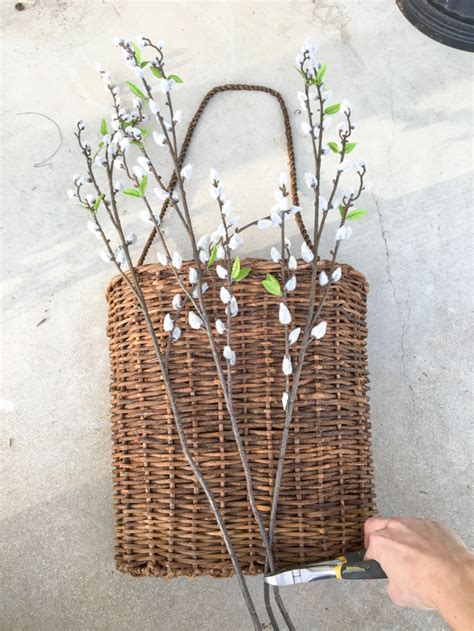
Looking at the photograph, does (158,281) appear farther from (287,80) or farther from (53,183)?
(287,80)

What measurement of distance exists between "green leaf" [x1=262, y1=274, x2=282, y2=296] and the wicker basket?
0.08 meters

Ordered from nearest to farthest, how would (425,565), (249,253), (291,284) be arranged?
(425,565), (291,284), (249,253)

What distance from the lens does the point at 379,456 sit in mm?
1575

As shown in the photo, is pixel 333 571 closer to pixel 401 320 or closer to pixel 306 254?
pixel 306 254

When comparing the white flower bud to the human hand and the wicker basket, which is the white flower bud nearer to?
the wicker basket

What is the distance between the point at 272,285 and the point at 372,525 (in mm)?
494

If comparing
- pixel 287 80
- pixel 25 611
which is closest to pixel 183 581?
pixel 25 611

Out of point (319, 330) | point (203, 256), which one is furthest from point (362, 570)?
point (203, 256)

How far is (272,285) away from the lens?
115 cm

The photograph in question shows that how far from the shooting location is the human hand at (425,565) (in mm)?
989

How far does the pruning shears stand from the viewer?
1141 millimetres

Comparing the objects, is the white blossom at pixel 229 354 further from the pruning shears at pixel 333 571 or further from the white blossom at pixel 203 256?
the pruning shears at pixel 333 571

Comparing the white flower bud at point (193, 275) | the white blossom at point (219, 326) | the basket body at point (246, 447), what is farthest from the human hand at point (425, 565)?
the white flower bud at point (193, 275)

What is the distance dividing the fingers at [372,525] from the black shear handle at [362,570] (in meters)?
0.04
